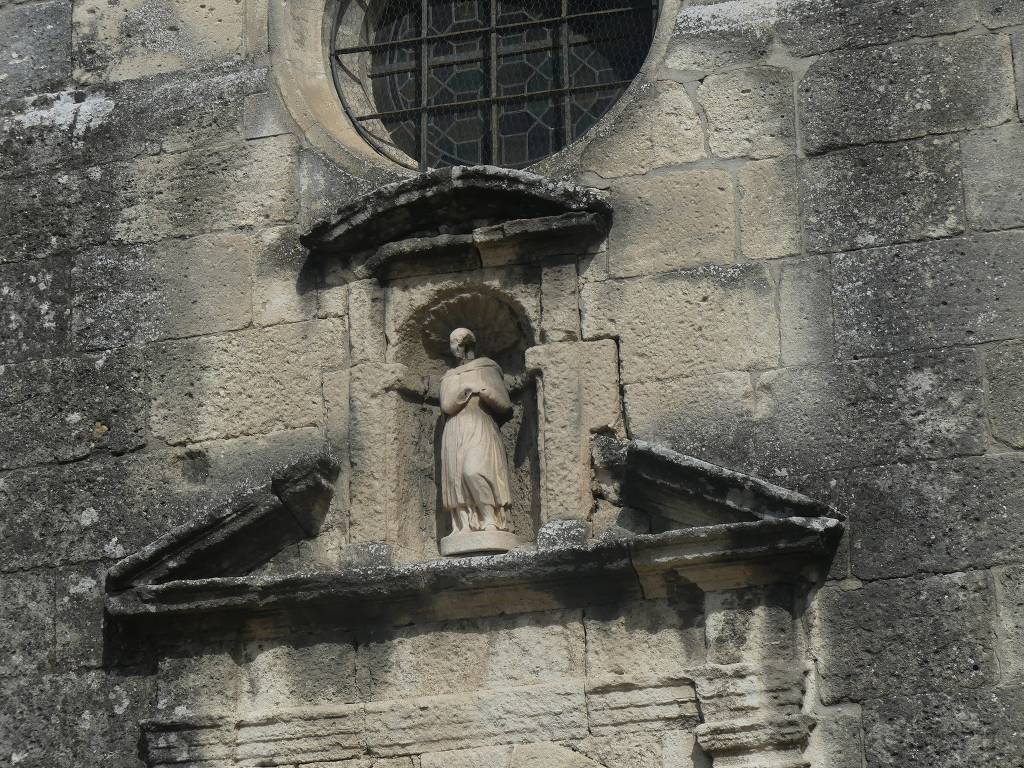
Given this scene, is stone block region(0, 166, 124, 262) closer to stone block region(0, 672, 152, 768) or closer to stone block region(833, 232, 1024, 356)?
stone block region(0, 672, 152, 768)

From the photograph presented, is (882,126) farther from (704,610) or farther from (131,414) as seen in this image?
(131,414)

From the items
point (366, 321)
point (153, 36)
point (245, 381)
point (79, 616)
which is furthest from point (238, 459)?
point (153, 36)

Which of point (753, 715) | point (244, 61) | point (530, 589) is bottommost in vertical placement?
point (753, 715)

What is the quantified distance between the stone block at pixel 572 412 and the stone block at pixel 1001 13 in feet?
6.02

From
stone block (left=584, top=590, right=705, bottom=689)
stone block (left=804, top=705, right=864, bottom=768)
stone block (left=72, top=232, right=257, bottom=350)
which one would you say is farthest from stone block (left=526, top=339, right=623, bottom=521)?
stone block (left=72, top=232, right=257, bottom=350)

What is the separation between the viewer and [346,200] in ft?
28.2

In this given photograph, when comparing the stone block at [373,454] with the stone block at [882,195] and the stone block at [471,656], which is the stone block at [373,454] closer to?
the stone block at [471,656]

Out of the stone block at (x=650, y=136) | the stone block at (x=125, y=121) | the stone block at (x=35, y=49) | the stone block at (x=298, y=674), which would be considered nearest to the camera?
the stone block at (x=298, y=674)

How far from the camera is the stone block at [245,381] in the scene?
8.34 m

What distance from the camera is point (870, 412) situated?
7.75 m

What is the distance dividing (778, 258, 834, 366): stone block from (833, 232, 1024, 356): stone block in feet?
0.15

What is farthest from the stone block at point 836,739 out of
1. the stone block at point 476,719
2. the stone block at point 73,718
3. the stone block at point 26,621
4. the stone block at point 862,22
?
the stone block at point 26,621

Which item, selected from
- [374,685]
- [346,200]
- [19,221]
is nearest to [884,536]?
[374,685]

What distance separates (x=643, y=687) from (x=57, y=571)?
89.3 inches
